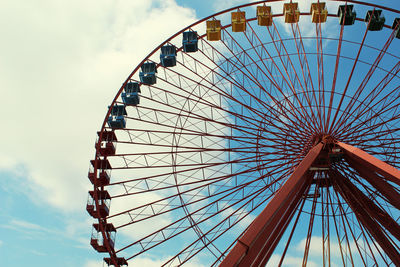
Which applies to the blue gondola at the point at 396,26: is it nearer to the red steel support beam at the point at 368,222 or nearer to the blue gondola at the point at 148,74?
the red steel support beam at the point at 368,222

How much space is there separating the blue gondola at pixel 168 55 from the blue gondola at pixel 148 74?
25.8 inches

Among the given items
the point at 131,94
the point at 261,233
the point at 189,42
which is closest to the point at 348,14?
the point at 189,42

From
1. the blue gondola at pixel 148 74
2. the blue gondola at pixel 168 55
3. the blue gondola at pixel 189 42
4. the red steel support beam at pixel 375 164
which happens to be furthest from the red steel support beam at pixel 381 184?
the blue gondola at pixel 148 74

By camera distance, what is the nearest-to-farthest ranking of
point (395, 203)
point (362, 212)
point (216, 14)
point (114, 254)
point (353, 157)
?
1. point (395, 203)
2. point (353, 157)
3. point (362, 212)
4. point (114, 254)
5. point (216, 14)

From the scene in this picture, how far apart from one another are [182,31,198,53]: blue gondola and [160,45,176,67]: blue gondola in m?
0.75

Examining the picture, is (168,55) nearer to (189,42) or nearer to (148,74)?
(189,42)

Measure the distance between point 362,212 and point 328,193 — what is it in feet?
6.33

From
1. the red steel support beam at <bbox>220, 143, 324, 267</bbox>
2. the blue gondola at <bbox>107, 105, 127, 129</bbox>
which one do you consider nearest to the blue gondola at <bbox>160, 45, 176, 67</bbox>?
the blue gondola at <bbox>107, 105, 127, 129</bbox>

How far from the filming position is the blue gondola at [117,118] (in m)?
25.0

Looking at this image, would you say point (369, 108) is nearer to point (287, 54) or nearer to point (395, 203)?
point (287, 54)

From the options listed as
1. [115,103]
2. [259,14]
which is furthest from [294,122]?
[115,103]

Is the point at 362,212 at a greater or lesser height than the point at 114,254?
lesser

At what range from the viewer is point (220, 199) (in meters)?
20.9

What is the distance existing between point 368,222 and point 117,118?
14.9 meters
